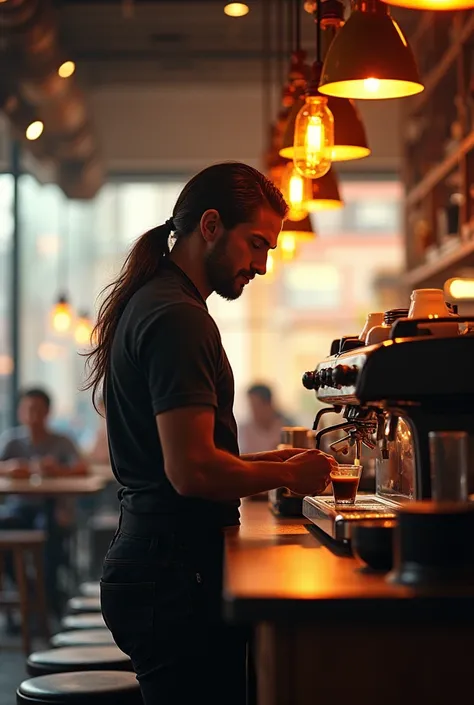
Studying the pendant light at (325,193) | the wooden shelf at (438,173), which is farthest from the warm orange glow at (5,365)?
the pendant light at (325,193)

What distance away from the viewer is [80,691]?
9.00 ft

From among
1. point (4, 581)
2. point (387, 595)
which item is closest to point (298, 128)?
point (387, 595)

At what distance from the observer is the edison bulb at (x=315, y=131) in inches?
120

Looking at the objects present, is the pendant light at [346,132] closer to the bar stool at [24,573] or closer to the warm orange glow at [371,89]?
the warm orange glow at [371,89]

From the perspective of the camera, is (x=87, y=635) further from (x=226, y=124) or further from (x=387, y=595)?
(x=226, y=124)

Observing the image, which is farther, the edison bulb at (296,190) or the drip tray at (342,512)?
the edison bulb at (296,190)

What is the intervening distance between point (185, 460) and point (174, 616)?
32cm

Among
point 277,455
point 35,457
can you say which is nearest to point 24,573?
point 35,457

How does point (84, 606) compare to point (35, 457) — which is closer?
point (84, 606)

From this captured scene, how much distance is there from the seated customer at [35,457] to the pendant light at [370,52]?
16.4 ft

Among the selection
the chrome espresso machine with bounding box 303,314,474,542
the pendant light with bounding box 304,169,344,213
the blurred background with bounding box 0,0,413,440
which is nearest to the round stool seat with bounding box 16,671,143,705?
the chrome espresso machine with bounding box 303,314,474,542

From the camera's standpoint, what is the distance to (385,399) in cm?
207

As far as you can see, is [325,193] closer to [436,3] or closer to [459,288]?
[459,288]

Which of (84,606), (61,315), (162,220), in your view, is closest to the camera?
(84,606)
